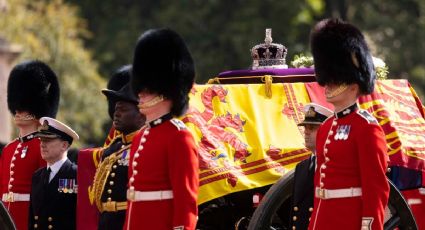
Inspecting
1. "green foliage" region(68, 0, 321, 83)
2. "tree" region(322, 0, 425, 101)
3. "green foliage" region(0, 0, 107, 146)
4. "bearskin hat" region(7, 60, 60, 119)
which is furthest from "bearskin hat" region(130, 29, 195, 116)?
"tree" region(322, 0, 425, 101)

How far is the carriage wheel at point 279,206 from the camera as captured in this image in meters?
8.10

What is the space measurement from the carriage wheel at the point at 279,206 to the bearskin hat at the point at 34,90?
2254 millimetres

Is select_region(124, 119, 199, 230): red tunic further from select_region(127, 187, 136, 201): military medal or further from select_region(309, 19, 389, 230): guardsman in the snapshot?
select_region(309, 19, 389, 230): guardsman

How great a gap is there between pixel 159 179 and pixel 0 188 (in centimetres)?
257

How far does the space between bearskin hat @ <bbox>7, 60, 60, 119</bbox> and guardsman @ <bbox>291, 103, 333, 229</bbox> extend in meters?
2.32

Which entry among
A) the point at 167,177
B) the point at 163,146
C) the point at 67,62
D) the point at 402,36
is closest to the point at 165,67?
the point at 163,146

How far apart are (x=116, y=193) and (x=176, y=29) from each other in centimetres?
2145

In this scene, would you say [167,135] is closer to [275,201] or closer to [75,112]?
[275,201]

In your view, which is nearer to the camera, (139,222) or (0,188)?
(139,222)

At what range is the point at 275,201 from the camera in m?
8.20

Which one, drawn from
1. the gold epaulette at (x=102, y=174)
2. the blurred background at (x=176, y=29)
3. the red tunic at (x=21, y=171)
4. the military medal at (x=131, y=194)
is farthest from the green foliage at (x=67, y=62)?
the military medal at (x=131, y=194)

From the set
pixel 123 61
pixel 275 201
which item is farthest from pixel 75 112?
pixel 275 201

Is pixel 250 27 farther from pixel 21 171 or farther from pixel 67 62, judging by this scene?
pixel 21 171

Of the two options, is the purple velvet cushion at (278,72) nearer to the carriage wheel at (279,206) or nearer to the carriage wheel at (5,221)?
the carriage wheel at (279,206)
